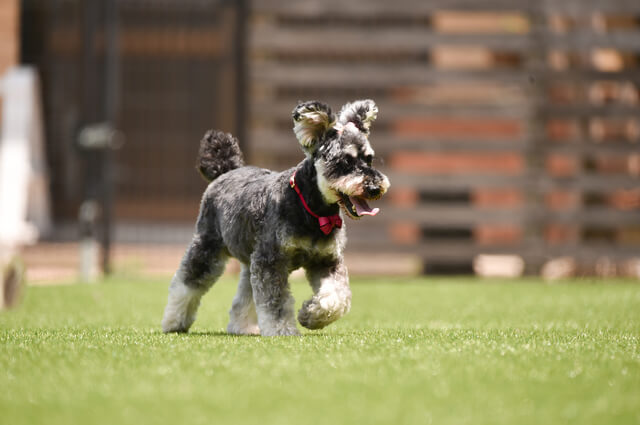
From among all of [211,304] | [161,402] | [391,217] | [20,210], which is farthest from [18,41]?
[161,402]

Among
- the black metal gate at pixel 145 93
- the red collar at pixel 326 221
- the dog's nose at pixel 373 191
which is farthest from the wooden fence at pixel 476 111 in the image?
the dog's nose at pixel 373 191

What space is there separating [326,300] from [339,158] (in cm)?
61

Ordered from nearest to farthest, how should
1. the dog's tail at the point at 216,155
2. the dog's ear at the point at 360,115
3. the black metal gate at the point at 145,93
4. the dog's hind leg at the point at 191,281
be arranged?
the dog's ear at the point at 360,115 < the dog's hind leg at the point at 191,281 < the dog's tail at the point at 216,155 < the black metal gate at the point at 145,93

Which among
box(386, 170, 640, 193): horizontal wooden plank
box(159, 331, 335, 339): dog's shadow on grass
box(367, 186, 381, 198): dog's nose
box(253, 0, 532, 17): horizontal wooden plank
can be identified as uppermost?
box(253, 0, 532, 17): horizontal wooden plank

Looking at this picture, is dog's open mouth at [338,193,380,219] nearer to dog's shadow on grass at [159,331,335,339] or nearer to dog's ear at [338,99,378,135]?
dog's ear at [338,99,378,135]

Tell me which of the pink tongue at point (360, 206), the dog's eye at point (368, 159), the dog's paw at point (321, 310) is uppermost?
the dog's eye at point (368, 159)

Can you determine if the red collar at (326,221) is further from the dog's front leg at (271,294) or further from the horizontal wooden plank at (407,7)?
the horizontal wooden plank at (407,7)

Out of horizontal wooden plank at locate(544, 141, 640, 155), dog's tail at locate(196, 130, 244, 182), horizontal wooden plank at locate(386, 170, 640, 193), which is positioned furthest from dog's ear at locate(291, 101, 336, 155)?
horizontal wooden plank at locate(544, 141, 640, 155)

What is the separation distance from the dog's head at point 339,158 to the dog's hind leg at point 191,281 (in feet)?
2.48

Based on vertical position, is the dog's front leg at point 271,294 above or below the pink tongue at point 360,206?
below

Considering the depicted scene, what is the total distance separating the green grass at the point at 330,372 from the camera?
8.29 ft

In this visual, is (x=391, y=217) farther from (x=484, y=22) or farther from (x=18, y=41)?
(x=18, y=41)

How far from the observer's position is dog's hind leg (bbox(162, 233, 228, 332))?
178 inches

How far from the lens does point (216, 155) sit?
495cm
